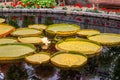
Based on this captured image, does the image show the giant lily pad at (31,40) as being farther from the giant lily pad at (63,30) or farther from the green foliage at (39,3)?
the green foliage at (39,3)

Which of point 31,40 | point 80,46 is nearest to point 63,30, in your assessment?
point 31,40

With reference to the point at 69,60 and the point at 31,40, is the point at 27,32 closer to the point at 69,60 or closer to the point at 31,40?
the point at 31,40

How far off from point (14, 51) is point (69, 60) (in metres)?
1.59

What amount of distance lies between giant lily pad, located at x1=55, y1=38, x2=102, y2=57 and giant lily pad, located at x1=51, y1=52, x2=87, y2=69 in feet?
1.14

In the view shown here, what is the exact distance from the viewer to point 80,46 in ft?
24.2

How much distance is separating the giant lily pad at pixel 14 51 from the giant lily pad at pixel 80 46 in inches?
33.0

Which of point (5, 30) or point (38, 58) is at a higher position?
point (5, 30)

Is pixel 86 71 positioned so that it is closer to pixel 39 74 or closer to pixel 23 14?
pixel 39 74

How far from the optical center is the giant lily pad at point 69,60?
6230mm

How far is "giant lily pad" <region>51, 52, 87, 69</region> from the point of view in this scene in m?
6.23

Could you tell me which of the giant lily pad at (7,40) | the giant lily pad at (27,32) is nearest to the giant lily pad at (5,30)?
the giant lily pad at (27,32)

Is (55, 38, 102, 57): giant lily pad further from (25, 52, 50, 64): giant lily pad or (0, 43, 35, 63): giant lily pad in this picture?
(0, 43, 35, 63): giant lily pad

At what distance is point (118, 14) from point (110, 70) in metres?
4.56

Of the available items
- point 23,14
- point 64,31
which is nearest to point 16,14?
point 23,14
